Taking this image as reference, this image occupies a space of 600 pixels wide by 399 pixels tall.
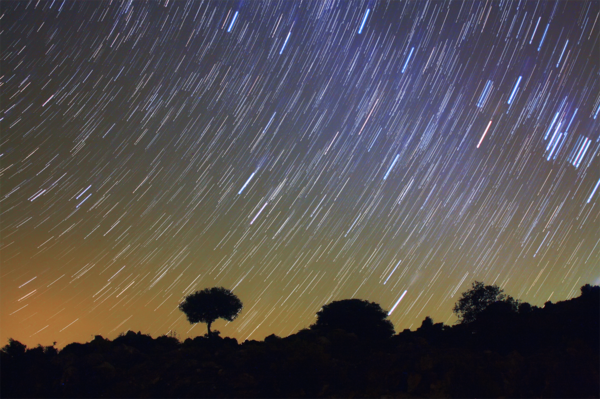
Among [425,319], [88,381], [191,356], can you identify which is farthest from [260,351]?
[425,319]

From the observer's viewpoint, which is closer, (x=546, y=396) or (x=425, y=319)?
(x=546, y=396)

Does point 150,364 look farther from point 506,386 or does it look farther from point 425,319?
point 425,319

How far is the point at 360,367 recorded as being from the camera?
15719 millimetres

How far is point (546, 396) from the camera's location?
11555 millimetres

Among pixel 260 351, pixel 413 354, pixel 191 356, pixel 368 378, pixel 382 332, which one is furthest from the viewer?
pixel 382 332

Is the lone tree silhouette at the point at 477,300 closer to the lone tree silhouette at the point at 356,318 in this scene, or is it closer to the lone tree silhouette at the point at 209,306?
the lone tree silhouette at the point at 356,318

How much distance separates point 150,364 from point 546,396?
54.1ft

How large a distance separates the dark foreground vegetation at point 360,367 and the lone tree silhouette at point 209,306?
1228 cm

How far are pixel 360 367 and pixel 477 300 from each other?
18094 millimetres

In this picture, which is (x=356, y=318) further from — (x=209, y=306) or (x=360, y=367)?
(x=360, y=367)

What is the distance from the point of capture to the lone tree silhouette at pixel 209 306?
36969 mm

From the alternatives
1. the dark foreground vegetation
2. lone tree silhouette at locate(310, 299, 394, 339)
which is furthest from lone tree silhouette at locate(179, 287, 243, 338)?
the dark foreground vegetation

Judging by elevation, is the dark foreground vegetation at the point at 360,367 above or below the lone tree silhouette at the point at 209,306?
below

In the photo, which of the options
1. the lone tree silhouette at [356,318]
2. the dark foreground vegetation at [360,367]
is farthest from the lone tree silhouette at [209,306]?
the dark foreground vegetation at [360,367]
